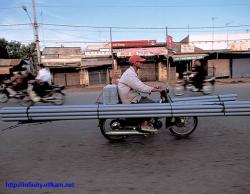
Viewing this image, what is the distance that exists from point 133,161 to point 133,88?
4.98ft

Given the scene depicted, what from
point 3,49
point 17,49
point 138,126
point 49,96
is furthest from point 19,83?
point 17,49

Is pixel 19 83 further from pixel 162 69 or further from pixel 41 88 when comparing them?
pixel 162 69

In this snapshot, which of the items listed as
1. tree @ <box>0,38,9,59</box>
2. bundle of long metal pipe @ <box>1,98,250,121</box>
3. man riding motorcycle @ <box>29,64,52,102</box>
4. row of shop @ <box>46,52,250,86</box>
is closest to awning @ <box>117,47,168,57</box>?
row of shop @ <box>46,52,250,86</box>

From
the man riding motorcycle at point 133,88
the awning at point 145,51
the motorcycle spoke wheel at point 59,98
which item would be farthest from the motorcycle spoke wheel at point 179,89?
the awning at point 145,51

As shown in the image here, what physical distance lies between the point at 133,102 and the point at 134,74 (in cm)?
56

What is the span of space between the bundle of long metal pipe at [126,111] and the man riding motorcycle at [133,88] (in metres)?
0.51

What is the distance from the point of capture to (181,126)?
5.55 m

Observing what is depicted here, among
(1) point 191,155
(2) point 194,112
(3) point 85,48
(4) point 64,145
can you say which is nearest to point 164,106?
(2) point 194,112

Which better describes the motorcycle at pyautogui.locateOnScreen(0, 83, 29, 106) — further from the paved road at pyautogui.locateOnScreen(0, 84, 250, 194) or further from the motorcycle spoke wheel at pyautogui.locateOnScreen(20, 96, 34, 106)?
the paved road at pyautogui.locateOnScreen(0, 84, 250, 194)

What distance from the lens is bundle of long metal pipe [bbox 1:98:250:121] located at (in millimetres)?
4723

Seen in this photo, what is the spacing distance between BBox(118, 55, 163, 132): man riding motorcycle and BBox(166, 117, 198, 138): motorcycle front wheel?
49cm

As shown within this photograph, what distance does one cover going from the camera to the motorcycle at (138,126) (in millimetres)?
5203

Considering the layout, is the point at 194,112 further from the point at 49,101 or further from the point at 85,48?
the point at 85,48

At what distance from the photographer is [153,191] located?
3.40 m
